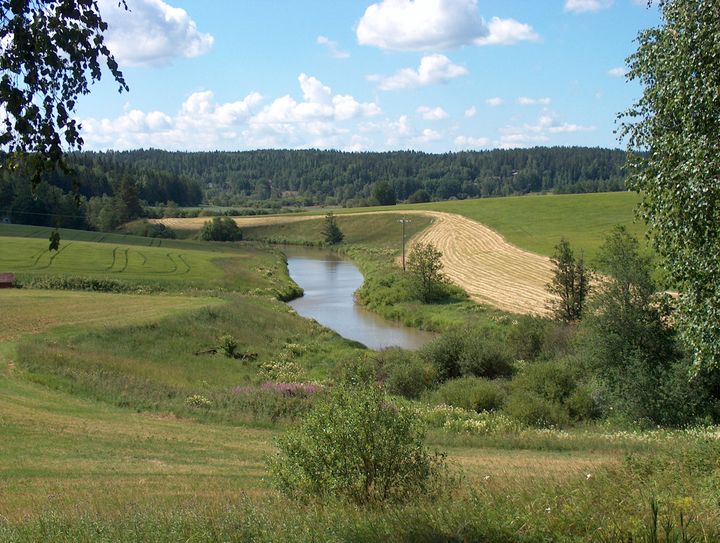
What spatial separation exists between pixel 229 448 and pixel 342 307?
133 ft

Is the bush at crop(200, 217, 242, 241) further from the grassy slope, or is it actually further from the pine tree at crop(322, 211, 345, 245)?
the pine tree at crop(322, 211, 345, 245)

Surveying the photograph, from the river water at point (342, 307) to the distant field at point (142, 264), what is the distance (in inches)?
145

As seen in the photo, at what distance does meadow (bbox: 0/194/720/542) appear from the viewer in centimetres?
703

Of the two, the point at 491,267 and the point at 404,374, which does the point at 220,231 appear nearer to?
the point at 491,267

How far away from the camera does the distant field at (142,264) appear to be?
190 ft

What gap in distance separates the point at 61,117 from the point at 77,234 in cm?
9370

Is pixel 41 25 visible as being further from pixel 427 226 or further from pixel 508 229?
pixel 427 226

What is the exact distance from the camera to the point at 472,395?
25.6 metres

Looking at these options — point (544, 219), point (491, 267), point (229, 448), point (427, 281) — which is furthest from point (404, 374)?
point (544, 219)

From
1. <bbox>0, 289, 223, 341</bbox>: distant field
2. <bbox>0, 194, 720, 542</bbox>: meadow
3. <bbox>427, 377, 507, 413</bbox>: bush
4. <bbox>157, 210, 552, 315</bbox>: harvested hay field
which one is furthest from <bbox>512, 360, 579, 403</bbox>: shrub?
<bbox>0, 289, 223, 341</bbox>: distant field

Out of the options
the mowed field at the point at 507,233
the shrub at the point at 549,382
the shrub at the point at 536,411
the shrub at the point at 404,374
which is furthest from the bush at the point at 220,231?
the shrub at the point at 536,411

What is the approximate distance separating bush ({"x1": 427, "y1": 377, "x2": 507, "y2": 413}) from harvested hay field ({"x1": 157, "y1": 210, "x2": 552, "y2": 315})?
13708 mm

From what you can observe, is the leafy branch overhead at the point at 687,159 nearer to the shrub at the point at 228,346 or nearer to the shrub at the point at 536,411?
the shrub at the point at 536,411

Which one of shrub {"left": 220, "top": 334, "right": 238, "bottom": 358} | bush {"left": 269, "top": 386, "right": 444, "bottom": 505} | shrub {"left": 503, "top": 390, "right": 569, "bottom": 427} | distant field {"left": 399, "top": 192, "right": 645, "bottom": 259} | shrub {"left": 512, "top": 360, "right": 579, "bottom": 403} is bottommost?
shrub {"left": 220, "top": 334, "right": 238, "bottom": 358}
